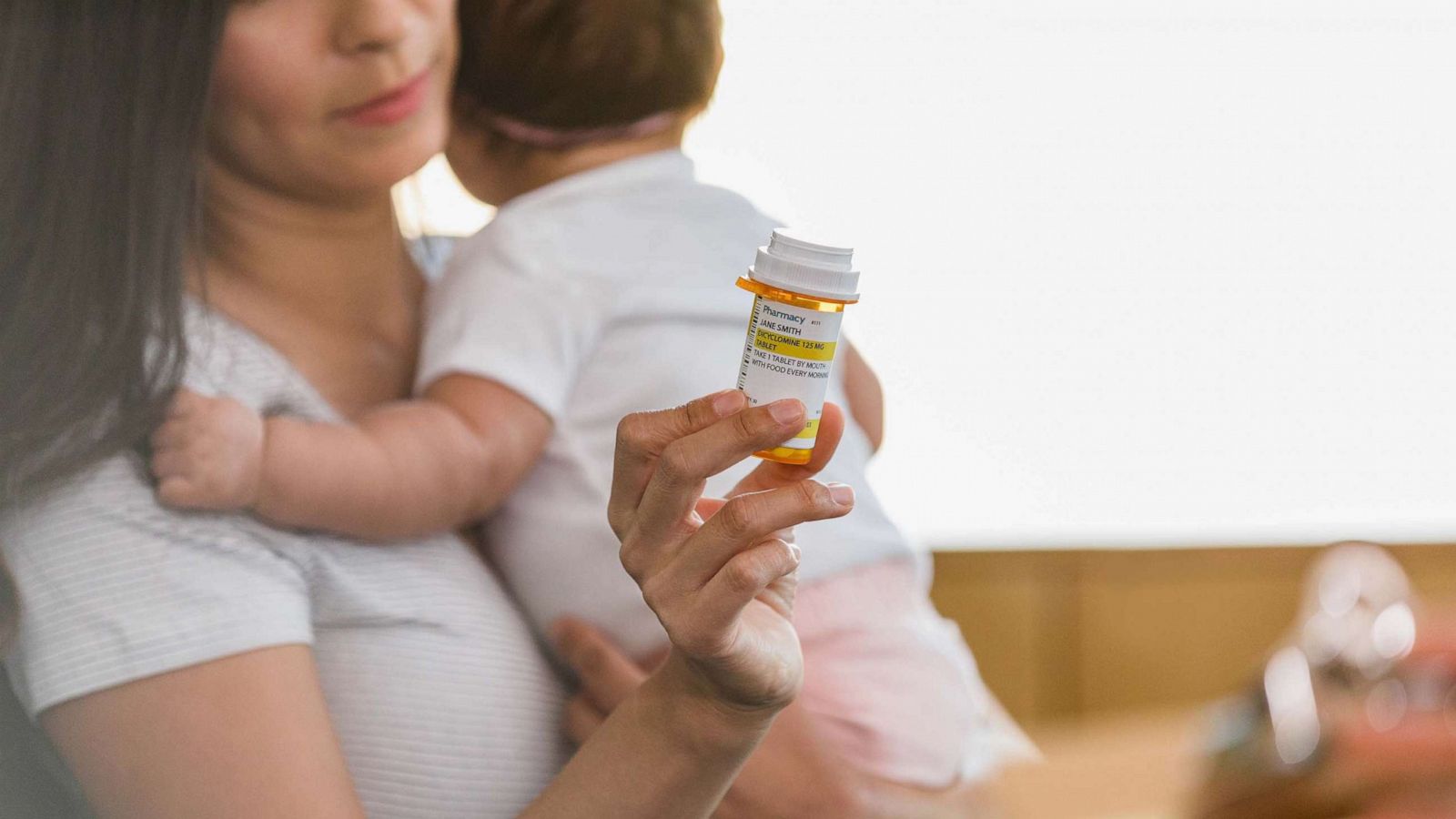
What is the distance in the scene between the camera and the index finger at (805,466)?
0.60 metres

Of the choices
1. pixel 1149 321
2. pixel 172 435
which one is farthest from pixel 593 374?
pixel 1149 321

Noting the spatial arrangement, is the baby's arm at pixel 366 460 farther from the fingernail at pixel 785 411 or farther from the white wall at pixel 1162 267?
the white wall at pixel 1162 267

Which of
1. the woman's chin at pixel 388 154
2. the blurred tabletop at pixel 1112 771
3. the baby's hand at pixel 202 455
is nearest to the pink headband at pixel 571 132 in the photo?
the woman's chin at pixel 388 154

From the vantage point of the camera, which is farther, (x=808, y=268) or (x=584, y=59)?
(x=584, y=59)

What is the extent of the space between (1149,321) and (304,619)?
1499mm

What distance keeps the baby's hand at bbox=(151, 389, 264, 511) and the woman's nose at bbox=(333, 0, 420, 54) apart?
0.23 meters

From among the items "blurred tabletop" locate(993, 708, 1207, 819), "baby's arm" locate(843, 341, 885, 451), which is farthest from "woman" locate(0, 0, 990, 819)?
"blurred tabletop" locate(993, 708, 1207, 819)

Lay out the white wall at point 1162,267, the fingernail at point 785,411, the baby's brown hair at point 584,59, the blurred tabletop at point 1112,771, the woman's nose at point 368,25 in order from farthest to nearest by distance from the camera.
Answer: the white wall at point 1162,267, the blurred tabletop at point 1112,771, the baby's brown hair at point 584,59, the woman's nose at point 368,25, the fingernail at point 785,411

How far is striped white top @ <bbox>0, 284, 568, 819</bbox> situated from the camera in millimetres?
675

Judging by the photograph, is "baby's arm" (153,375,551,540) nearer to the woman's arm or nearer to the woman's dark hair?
the woman's dark hair

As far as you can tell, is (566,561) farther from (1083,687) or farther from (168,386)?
(1083,687)

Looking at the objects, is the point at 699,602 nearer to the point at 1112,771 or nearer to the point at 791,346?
the point at 791,346

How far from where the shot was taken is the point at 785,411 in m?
0.54

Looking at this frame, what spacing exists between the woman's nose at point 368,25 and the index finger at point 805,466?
0.37 metres
